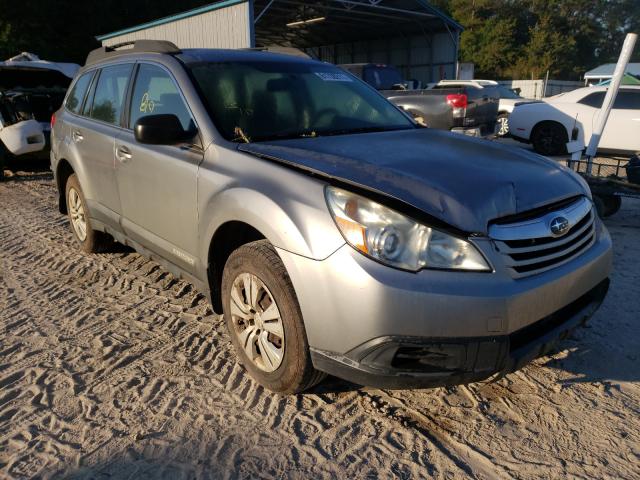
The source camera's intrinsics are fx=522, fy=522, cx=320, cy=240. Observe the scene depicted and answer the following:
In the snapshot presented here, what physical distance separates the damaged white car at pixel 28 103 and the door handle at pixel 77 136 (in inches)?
181

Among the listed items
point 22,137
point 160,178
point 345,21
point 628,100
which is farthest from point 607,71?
point 160,178

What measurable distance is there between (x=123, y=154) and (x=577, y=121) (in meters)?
8.71

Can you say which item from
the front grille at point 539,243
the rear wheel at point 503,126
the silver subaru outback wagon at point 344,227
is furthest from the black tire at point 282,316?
the rear wheel at point 503,126

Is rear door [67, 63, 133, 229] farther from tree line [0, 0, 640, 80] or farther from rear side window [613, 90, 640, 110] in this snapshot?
tree line [0, 0, 640, 80]

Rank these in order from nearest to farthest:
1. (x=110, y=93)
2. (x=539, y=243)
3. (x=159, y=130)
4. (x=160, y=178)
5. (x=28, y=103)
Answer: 1. (x=539, y=243)
2. (x=159, y=130)
3. (x=160, y=178)
4. (x=110, y=93)
5. (x=28, y=103)

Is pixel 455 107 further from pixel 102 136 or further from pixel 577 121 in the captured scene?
pixel 102 136

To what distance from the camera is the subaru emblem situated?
2357 millimetres

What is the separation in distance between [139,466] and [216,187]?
137 centimetres

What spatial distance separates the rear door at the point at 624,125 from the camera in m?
9.62

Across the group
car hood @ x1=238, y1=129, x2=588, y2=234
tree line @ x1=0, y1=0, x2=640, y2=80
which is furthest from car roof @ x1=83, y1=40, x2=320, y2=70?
tree line @ x1=0, y1=0, x2=640, y2=80

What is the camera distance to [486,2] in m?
48.5

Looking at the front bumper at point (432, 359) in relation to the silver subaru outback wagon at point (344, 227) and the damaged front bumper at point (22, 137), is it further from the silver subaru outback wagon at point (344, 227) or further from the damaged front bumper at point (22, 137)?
the damaged front bumper at point (22, 137)

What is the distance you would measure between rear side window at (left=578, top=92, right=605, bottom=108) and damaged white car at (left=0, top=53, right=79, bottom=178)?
402 inches

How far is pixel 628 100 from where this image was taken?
9852 millimetres
